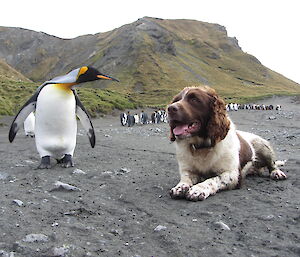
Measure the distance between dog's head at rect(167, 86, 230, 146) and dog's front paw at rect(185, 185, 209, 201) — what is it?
51 centimetres

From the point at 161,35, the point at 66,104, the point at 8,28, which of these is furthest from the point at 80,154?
the point at 8,28

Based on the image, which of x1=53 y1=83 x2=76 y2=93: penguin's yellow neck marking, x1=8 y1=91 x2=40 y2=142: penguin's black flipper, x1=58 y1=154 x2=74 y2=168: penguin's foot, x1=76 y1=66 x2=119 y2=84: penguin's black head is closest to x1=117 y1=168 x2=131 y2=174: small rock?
x1=58 y1=154 x2=74 y2=168: penguin's foot

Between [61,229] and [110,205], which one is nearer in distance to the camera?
[61,229]

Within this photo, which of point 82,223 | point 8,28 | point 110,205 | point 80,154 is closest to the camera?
point 82,223

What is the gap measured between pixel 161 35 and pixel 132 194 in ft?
379

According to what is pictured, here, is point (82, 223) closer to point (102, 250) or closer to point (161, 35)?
point (102, 250)

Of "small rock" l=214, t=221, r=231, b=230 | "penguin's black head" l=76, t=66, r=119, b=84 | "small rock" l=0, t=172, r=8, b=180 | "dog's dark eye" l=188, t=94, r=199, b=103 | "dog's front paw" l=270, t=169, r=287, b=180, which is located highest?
"penguin's black head" l=76, t=66, r=119, b=84

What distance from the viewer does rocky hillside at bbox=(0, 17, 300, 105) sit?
91.4 m

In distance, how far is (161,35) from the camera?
115 m

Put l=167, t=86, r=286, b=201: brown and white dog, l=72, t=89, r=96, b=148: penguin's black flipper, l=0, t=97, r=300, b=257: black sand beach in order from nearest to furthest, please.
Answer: l=0, t=97, r=300, b=257: black sand beach, l=167, t=86, r=286, b=201: brown and white dog, l=72, t=89, r=96, b=148: penguin's black flipper

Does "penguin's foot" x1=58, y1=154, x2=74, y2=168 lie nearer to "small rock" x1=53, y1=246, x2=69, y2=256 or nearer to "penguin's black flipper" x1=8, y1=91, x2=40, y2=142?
"penguin's black flipper" x1=8, y1=91, x2=40, y2=142

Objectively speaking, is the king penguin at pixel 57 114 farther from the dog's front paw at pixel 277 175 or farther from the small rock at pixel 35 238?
the small rock at pixel 35 238

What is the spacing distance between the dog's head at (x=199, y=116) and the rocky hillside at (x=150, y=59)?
59888mm

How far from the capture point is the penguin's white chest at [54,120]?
5768 millimetres
